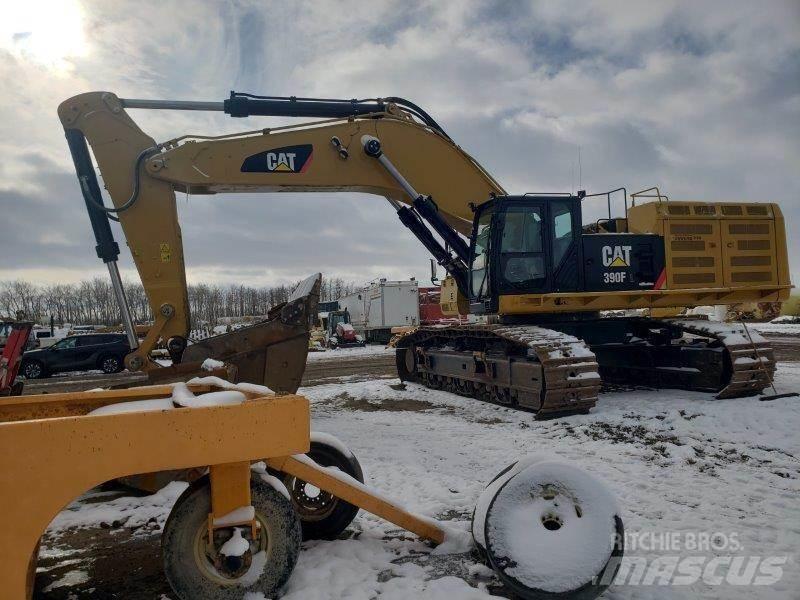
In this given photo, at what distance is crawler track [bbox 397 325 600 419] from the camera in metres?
7.29

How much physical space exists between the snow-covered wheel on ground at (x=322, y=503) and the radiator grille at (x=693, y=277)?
7230 millimetres

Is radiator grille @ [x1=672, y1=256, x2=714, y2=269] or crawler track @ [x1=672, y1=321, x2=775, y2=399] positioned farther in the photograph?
radiator grille @ [x1=672, y1=256, x2=714, y2=269]

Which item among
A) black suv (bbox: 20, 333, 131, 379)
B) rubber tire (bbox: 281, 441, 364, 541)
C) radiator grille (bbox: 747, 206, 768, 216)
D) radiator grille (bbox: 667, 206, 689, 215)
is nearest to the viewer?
rubber tire (bbox: 281, 441, 364, 541)

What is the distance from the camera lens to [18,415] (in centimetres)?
308

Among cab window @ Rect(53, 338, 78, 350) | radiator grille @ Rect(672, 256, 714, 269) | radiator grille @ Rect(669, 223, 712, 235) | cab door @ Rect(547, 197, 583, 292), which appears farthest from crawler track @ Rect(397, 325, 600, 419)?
cab window @ Rect(53, 338, 78, 350)

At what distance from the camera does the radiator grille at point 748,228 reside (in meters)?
9.11

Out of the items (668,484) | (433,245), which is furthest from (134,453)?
(433,245)

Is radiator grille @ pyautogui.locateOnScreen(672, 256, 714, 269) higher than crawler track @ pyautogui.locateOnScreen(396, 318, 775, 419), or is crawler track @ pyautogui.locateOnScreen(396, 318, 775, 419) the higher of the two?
radiator grille @ pyautogui.locateOnScreen(672, 256, 714, 269)

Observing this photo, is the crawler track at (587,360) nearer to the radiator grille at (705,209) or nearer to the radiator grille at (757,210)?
the radiator grille at (705,209)

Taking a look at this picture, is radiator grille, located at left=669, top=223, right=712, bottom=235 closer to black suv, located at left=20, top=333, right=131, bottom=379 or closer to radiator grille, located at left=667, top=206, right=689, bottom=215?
radiator grille, located at left=667, top=206, right=689, bottom=215

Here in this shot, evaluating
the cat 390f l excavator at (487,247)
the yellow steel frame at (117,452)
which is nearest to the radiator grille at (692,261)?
the cat 390f l excavator at (487,247)

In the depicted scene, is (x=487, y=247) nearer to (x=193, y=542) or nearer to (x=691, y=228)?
(x=691, y=228)

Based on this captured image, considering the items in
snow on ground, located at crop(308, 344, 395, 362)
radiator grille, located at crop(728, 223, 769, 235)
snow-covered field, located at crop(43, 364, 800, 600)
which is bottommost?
snow on ground, located at crop(308, 344, 395, 362)

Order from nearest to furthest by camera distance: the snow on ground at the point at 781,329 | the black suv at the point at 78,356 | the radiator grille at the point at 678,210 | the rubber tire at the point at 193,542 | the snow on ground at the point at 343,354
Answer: the rubber tire at the point at 193,542 < the radiator grille at the point at 678,210 < the black suv at the point at 78,356 < the snow on ground at the point at 343,354 < the snow on ground at the point at 781,329
